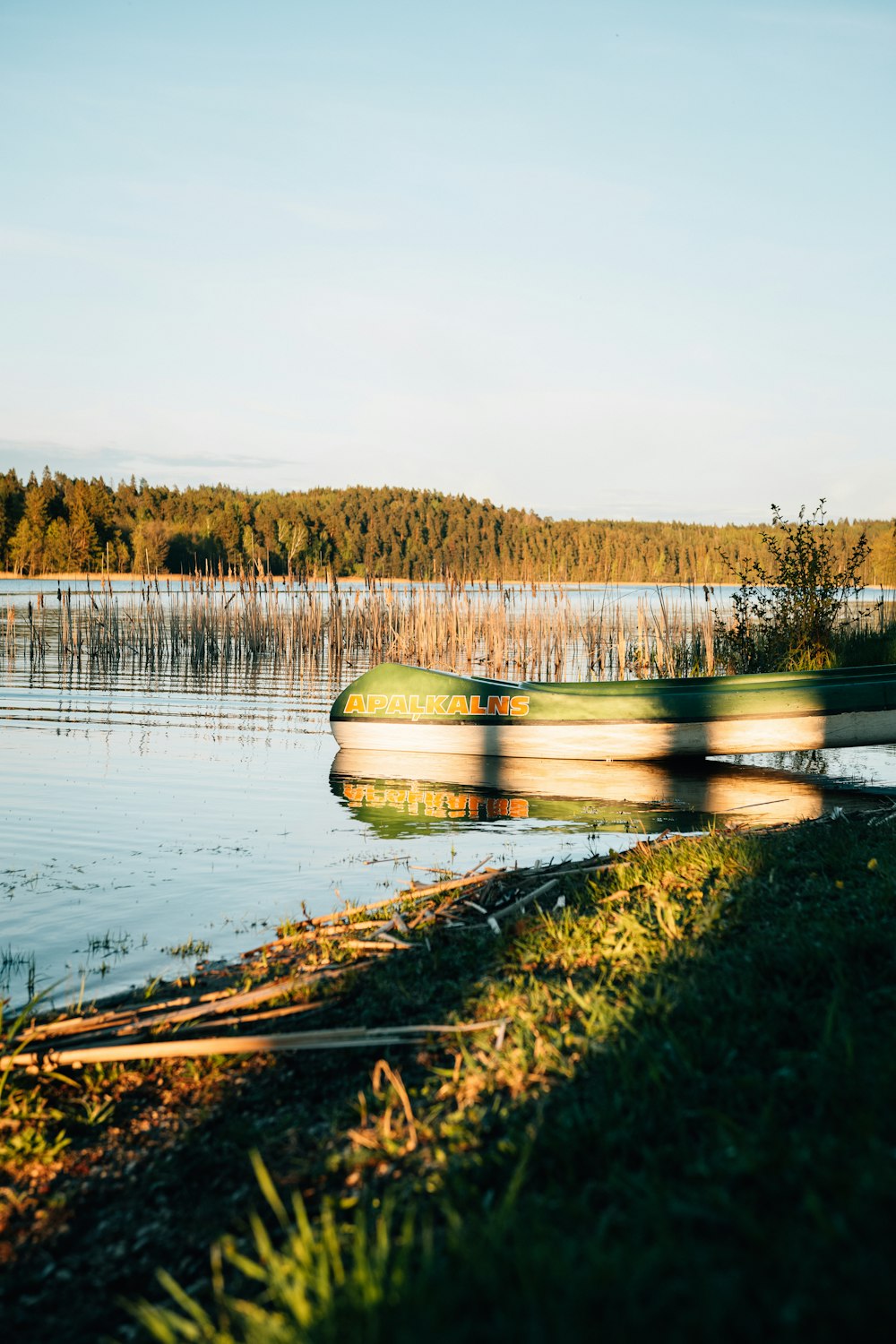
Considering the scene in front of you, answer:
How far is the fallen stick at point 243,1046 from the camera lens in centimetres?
346

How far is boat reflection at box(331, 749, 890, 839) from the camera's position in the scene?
982cm

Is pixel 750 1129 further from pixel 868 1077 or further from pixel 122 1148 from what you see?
pixel 122 1148

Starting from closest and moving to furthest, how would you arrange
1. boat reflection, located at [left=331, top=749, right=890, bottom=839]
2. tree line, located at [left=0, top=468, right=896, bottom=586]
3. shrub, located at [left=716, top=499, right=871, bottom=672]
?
boat reflection, located at [left=331, top=749, right=890, bottom=839]
shrub, located at [left=716, top=499, right=871, bottom=672]
tree line, located at [left=0, top=468, right=896, bottom=586]

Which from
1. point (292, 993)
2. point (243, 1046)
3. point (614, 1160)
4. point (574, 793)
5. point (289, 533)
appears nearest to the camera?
point (614, 1160)

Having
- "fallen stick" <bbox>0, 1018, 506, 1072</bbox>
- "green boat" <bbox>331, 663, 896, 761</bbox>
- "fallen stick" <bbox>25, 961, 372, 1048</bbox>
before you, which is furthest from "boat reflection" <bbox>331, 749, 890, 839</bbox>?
"fallen stick" <bbox>0, 1018, 506, 1072</bbox>

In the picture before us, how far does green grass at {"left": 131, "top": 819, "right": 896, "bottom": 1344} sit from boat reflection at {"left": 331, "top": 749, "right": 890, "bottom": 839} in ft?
18.0

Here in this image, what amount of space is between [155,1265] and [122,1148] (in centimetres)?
72

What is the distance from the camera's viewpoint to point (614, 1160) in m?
2.45

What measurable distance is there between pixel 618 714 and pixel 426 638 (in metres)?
10.3

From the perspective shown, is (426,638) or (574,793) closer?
(574,793)

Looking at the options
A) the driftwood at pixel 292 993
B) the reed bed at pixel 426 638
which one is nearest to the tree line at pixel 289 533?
the reed bed at pixel 426 638

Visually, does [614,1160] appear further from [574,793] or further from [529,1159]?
[574,793]

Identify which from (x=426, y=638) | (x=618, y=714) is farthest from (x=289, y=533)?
(x=618, y=714)

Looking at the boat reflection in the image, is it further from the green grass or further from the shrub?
the green grass
